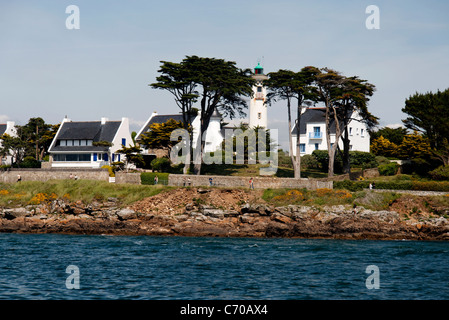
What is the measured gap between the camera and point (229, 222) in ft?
164

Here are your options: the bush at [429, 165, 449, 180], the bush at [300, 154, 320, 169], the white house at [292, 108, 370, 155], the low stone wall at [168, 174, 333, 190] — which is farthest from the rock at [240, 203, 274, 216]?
the white house at [292, 108, 370, 155]

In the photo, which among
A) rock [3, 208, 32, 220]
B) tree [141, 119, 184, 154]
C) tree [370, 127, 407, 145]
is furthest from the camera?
tree [370, 127, 407, 145]

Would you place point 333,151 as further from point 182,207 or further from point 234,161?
point 182,207

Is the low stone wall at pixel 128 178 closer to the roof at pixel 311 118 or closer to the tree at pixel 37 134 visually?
the tree at pixel 37 134

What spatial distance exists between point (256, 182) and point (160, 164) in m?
16.8

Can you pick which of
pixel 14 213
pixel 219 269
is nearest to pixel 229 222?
pixel 219 269

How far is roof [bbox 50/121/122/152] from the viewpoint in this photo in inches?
3078

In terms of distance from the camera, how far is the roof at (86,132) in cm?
7819

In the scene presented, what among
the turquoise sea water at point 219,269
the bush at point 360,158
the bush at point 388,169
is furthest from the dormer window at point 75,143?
the bush at point 388,169

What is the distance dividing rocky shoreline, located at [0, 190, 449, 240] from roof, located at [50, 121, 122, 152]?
2432 centimetres

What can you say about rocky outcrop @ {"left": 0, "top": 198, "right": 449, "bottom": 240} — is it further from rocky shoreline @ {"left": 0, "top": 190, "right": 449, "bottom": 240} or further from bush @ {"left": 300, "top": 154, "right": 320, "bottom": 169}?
bush @ {"left": 300, "top": 154, "right": 320, "bottom": 169}

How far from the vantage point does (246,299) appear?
25.2 metres

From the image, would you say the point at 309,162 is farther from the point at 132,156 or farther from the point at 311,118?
the point at 132,156

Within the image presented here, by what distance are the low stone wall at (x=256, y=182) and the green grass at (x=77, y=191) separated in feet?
6.64
